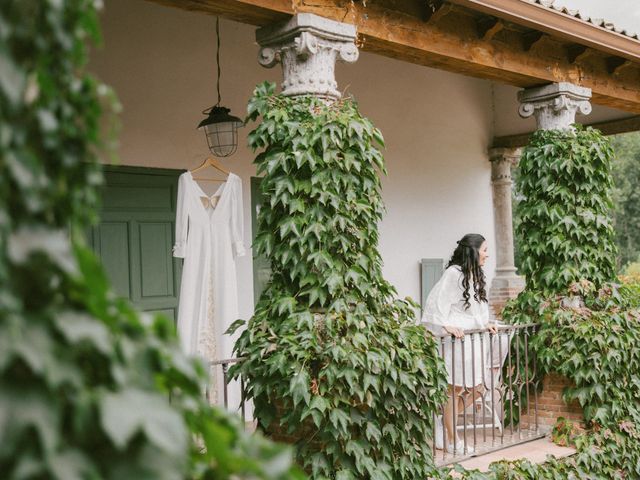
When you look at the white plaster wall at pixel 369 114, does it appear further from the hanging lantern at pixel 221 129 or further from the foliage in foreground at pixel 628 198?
the foliage in foreground at pixel 628 198

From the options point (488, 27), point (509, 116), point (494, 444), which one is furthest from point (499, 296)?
point (488, 27)

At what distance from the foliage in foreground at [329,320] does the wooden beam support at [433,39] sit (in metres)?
0.54

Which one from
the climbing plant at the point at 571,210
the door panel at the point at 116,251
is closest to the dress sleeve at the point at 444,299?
the climbing plant at the point at 571,210

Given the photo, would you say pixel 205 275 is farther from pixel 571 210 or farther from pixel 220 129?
pixel 571 210

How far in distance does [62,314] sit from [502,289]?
32.2 feet

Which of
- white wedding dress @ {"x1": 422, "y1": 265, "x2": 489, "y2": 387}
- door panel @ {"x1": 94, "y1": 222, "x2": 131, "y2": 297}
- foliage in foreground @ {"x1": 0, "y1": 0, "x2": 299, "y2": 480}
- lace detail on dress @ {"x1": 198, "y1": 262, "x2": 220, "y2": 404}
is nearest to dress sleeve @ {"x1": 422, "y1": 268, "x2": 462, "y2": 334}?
white wedding dress @ {"x1": 422, "y1": 265, "x2": 489, "y2": 387}

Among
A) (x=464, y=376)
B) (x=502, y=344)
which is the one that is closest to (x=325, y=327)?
(x=464, y=376)

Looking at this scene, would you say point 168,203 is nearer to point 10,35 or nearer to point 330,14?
point 330,14

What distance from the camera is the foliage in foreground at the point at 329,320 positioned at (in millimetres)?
4293

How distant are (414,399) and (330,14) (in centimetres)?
247

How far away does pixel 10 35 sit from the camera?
1.22m

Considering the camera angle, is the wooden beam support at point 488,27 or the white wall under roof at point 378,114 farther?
the white wall under roof at point 378,114

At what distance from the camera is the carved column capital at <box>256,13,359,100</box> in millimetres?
4566

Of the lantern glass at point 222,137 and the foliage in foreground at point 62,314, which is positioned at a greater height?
the lantern glass at point 222,137
